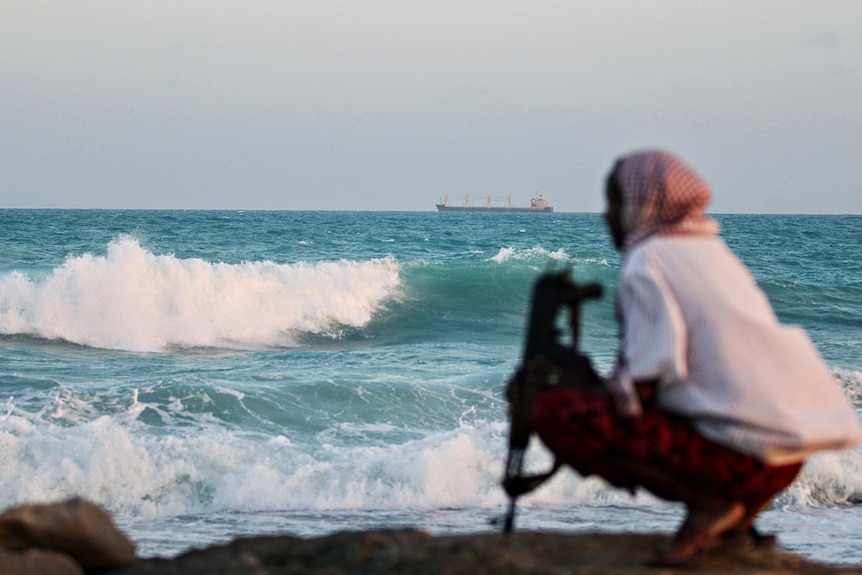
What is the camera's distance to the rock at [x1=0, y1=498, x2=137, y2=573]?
3.56 m

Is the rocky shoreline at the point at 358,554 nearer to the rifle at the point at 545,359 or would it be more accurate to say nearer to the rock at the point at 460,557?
the rock at the point at 460,557

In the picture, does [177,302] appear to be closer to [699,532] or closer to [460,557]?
[460,557]

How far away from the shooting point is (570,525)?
6551 mm

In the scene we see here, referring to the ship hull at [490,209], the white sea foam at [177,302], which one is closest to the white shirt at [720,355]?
the white sea foam at [177,302]

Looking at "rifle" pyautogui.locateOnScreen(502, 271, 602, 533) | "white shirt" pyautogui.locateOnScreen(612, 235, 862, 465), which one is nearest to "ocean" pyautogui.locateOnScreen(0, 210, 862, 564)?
"rifle" pyautogui.locateOnScreen(502, 271, 602, 533)

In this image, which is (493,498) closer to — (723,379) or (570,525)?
(570,525)

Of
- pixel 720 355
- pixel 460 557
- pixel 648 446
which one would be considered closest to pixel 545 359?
pixel 648 446

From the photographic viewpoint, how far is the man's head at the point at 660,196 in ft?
9.93

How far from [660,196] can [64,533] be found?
2.28 m

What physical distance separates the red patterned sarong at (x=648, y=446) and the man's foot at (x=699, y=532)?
5 centimetres

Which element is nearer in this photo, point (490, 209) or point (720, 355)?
point (720, 355)

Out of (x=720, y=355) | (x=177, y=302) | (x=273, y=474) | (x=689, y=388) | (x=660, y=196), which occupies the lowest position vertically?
(x=273, y=474)

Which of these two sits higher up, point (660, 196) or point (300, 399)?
point (660, 196)

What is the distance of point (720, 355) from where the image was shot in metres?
2.93
